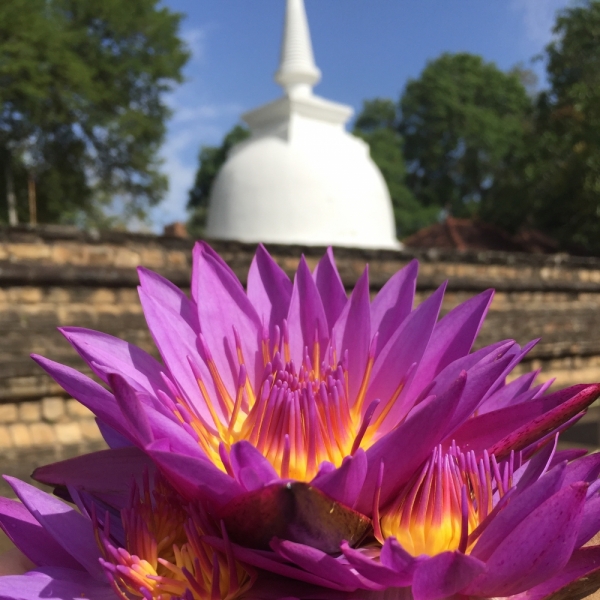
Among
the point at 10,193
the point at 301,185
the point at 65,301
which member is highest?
the point at 10,193

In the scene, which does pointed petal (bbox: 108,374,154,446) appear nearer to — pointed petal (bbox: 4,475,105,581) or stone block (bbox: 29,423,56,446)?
pointed petal (bbox: 4,475,105,581)

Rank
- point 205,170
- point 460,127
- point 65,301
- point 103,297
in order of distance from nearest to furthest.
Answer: point 65,301 < point 103,297 < point 460,127 < point 205,170

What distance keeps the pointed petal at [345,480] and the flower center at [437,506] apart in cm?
4

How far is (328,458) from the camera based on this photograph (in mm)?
324

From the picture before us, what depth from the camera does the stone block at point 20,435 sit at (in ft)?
9.23

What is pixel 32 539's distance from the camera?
1.08 feet

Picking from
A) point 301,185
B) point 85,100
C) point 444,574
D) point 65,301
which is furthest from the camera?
point 85,100

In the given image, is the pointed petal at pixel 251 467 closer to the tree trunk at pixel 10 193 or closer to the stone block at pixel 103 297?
the stone block at pixel 103 297

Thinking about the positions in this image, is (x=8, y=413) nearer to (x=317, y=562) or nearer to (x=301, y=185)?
(x=317, y=562)

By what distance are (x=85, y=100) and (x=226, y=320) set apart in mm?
11861

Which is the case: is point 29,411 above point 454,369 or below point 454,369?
below

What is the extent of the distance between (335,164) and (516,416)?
24.1 feet

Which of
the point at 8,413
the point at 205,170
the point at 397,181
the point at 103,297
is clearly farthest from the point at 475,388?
the point at 205,170

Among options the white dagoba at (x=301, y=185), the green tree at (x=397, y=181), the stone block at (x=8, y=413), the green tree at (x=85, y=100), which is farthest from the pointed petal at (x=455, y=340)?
the green tree at (x=397, y=181)
